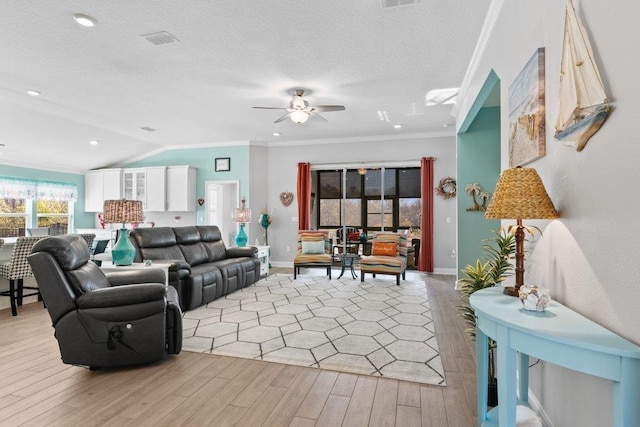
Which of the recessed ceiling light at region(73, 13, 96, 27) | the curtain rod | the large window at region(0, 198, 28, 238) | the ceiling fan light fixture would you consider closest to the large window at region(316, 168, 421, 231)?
the curtain rod

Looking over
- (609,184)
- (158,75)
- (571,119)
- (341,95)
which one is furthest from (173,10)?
(609,184)

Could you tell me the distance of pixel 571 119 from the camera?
57.9 inches

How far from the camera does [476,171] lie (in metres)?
5.37

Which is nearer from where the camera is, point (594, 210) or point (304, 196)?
point (594, 210)

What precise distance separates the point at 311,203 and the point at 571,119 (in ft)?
21.8

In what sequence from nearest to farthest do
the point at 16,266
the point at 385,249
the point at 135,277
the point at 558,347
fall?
the point at 558,347, the point at 135,277, the point at 16,266, the point at 385,249

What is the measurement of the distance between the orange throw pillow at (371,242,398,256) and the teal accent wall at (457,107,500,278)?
3.81 ft

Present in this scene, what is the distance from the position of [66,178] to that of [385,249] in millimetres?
7701

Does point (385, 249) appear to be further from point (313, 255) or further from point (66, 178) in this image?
point (66, 178)

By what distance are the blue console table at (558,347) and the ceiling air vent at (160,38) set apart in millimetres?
3419

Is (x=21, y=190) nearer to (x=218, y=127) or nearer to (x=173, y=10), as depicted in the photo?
(x=218, y=127)

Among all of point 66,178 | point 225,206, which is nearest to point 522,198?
point 225,206

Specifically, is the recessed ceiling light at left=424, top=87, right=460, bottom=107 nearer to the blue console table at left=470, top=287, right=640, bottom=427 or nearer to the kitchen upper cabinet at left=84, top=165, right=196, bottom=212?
the blue console table at left=470, top=287, right=640, bottom=427

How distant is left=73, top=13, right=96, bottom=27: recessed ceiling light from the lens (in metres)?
2.92
